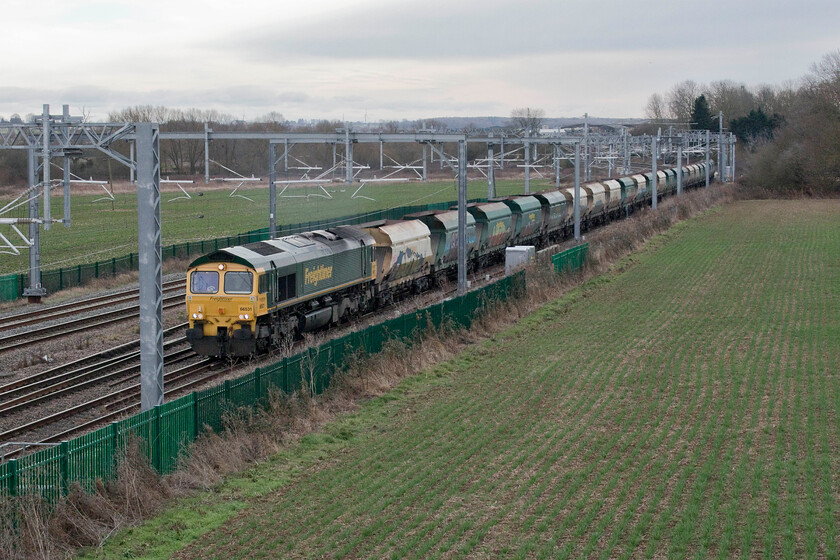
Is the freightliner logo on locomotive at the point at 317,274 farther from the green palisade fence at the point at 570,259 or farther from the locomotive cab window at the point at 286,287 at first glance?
the green palisade fence at the point at 570,259

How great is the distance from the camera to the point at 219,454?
48.0 ft

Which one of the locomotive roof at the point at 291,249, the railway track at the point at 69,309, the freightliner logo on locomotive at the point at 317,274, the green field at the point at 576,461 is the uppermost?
the locomotive roof at the point at 291,249

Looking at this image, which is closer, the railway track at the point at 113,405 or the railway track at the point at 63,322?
the railway track at the point at 113,405

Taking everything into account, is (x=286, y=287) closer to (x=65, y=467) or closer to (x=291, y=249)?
(x=291, y=249)

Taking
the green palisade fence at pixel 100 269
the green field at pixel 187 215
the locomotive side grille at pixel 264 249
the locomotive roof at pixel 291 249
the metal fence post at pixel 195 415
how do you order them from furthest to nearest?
1. the green field at pixel 187 215
2. the green palisade fence at pixel 100 269
3. the locomotive side grille at pixel 264 249
4. the locomotive roof at pixel 291 249
5. the metal fence post at pixel 195 415

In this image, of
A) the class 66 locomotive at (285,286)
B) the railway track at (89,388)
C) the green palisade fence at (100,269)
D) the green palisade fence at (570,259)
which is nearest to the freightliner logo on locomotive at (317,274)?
the class 66 locomotive at (285,286)

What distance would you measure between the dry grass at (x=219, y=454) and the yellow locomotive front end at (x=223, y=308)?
3.79 m

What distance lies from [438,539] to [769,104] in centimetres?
15189

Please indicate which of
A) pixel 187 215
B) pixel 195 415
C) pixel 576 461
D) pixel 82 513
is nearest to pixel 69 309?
pixel 195 415

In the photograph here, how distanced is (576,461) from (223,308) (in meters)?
11.3

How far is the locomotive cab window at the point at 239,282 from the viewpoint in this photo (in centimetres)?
2273

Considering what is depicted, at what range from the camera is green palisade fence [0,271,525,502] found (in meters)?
11.8

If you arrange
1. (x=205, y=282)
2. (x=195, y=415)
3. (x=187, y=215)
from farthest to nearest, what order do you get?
(x=187, y=215)
(x=205, y=282)
(x=195, y=415)

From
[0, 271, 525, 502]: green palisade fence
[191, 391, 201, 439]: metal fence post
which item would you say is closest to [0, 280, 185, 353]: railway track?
[0, 271, 525, 502]: green palisade fence
